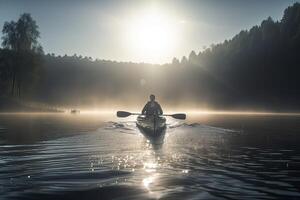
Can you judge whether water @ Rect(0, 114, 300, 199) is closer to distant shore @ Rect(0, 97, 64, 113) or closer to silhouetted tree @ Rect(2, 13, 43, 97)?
distant shore @ Rect(0, 97, 64, 113)

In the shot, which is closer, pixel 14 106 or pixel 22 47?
pixel 14 106

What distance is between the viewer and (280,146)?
22.9m

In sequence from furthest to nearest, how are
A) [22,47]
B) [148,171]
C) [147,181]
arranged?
[22,47], [148,171], [147,181]

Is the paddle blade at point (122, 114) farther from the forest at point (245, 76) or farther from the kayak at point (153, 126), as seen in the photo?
the forest at point (245, 76)

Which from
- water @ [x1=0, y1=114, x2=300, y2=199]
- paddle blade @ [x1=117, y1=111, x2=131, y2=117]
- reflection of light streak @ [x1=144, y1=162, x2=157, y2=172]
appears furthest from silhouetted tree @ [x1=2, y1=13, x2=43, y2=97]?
reflection of light streak @ [x1=144, y1=162, x2=157, y2=172]

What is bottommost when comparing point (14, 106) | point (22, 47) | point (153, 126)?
point (153, 126)

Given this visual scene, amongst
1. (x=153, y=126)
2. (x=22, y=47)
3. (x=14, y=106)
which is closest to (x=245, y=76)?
(x=22, y=47)

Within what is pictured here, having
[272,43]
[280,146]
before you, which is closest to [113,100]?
[272,43]

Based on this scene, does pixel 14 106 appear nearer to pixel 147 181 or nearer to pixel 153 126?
pixel 153 126

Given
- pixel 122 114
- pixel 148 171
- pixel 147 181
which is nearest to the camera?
pixel 147 181

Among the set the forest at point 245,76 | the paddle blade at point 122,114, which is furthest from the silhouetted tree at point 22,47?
the paddle blade at point 122,114

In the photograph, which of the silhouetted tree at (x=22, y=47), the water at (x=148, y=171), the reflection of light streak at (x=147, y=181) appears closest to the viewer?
the water at (x=148, y=171)

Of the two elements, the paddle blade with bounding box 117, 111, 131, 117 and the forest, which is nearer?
the paddle blade with bounding box 117, 111, 131, 117

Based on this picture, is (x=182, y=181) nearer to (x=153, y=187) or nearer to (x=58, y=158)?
(x=153, y=187)
